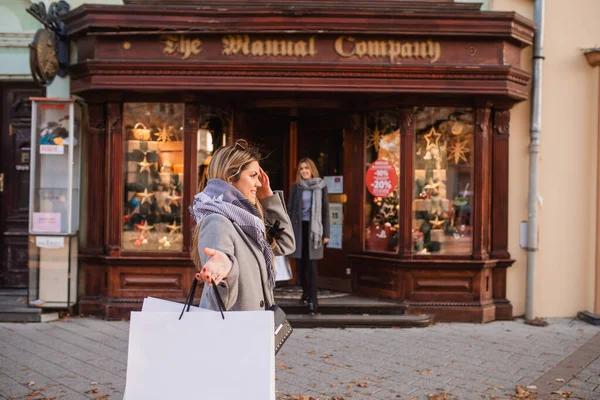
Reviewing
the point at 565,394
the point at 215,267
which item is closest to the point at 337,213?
the point at 565,394

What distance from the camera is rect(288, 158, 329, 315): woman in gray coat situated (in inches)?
319

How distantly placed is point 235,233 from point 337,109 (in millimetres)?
6365

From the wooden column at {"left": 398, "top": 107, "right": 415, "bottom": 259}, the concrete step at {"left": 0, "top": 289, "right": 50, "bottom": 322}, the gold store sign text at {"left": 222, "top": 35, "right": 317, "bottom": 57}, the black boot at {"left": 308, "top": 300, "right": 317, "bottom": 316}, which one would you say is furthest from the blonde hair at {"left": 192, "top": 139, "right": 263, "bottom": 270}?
the concrete step at {"left": 0, "top": 289, "right": 50, "bottom": 322}

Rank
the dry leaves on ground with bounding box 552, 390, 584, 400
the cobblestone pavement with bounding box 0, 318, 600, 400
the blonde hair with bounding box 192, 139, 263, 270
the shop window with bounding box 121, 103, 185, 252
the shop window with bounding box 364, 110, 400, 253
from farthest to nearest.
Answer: the shop window with bounding box 364, 110, 400, 253 → the shop window with bounding box 121, 103, 185, 252 → the cobblestone pavement with bounding box 0, 318, 600, 400 → the dry leaves on ground with bounding box 552, 390, 584, 400 → the blonde hair with bounding box 192, 139, 263, 270

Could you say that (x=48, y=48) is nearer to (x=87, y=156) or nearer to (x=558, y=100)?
(x=87, y=156)

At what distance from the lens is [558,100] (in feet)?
28.7

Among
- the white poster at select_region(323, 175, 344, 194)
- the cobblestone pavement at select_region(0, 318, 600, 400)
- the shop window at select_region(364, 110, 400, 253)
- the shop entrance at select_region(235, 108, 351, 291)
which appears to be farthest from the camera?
the white poster at select_region(323, 175, 344, 194)

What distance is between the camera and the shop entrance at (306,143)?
31.2 feet

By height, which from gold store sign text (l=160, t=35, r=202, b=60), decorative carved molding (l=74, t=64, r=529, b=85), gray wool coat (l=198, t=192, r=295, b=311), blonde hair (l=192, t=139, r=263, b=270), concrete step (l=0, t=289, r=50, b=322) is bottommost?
concrete step (l=0, t=289, r=50, b=322)

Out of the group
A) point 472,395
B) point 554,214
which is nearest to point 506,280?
point 554,214

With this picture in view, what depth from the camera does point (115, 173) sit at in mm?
8523

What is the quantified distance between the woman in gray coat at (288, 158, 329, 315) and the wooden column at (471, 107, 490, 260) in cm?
205

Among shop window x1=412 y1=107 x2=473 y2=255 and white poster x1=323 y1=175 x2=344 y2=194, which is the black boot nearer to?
shop window x1=412 y1=107 x2=473 y2=255

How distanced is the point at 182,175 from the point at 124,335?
2.30 metres
